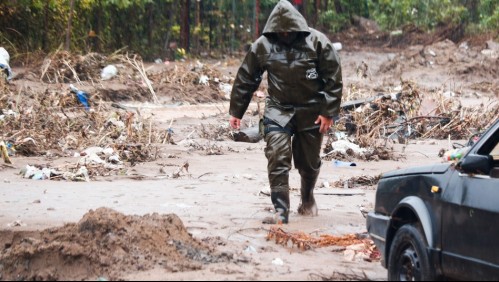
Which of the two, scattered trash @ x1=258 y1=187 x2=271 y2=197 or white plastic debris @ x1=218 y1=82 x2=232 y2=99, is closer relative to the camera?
scattered trash @ x1=258 y1=187 x2=271 y2=197

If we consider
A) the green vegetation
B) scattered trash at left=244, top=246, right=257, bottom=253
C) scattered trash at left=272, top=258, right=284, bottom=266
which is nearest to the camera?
scattered trash at left=272, top=258, right=284, bottom=266

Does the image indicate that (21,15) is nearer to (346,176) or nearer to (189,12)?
(189,12)

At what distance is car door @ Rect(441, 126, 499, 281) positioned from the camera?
16.6 feet

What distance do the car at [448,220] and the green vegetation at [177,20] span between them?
1943 centimetres

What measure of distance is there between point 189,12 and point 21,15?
22.6ft

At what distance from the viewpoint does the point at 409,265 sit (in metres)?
5.75

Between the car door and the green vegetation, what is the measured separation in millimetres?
19953

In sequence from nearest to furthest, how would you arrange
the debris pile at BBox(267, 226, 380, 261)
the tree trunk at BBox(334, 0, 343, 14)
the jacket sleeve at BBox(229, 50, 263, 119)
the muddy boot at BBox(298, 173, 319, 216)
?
1. the debris pile at BBox(267, 226, 380, 261)
2. the jacket sleeve at BBox(229, 50, 263, 119)
3. the muddy boot at BBox(298, 173, 319, 216)
4. the tree trunk at BBox(334, 0, 343, 14)

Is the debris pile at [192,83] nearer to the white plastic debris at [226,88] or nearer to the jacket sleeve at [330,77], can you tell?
the white plastic debris at [226,88]

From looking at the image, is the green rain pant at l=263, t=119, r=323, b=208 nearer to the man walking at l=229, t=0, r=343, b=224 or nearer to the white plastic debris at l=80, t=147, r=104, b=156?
the man walking at l=229, t=0, r=343, b=224

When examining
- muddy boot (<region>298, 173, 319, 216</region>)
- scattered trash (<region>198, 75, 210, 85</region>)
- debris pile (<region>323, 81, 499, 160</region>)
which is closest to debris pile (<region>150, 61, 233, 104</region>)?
scattered trash (<region>198, 75, 210, 85</region>)

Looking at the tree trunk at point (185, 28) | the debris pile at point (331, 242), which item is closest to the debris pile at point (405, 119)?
the debris pile at point (331, 242)

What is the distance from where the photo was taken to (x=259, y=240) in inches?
307

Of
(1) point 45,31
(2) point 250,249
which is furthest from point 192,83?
(2) point 250,249
